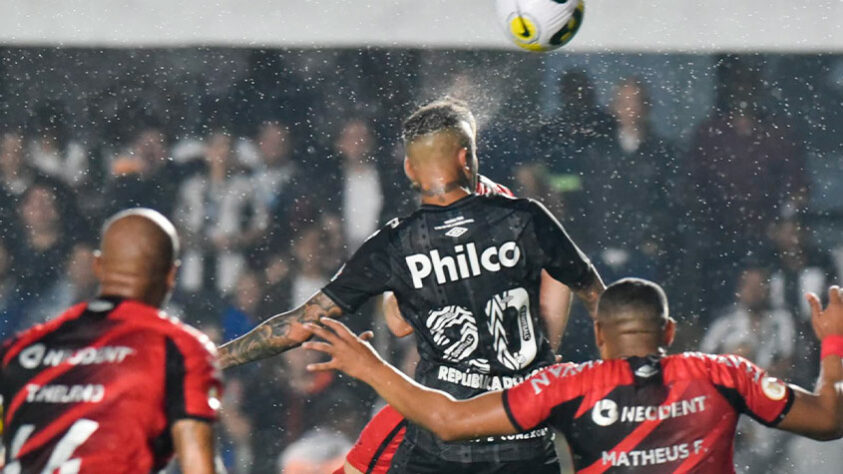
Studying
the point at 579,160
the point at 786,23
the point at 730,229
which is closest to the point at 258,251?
the point at 579,160

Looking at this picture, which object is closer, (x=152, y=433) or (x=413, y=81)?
(x=152, y=433)

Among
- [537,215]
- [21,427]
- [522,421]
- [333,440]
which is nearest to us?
[21,427]

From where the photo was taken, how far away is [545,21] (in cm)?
524

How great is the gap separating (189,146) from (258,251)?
0.73m

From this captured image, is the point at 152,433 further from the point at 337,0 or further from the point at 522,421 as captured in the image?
the point at 337,0

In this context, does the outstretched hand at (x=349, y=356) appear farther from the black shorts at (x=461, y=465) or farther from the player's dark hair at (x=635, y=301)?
the black shorts at (x=461, y=465)

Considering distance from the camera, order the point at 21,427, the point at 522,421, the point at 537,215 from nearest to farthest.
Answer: the point at 21,427 → the point at 522,421 → the point at 537,215

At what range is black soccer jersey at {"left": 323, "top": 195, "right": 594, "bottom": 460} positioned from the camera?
396 cm

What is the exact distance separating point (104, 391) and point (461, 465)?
1.46m

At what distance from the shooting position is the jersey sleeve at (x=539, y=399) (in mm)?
3285

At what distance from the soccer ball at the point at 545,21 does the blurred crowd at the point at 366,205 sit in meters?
2.00

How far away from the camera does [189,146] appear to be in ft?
24.2

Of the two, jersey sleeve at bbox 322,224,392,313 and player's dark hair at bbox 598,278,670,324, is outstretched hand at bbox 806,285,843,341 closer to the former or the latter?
player's dark hair at bbox 598,278,670,324

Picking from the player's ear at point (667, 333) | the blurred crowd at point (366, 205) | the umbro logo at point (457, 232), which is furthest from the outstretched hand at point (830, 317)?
the blurred crowd at point (366, 205)
